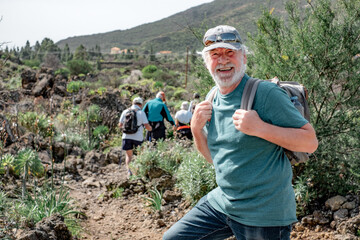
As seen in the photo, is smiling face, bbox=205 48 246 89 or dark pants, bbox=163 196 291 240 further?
dark pants, bbox=163 196 291 240

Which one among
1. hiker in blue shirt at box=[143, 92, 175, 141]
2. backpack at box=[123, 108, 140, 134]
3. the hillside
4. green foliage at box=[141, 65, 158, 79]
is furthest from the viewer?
the hillside

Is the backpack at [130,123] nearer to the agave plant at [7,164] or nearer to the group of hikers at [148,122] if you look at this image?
the group of hikers at [148,122]

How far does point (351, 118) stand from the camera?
394 cm

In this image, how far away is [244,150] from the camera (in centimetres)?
180

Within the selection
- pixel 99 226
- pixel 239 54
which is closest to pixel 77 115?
pixel 99 226

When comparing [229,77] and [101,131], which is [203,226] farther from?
[101,131]

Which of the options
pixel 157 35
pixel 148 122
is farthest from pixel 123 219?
pixel 157 35

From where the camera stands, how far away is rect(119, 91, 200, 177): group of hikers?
6.82 metres

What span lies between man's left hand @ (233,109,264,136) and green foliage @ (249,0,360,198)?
2.35 m

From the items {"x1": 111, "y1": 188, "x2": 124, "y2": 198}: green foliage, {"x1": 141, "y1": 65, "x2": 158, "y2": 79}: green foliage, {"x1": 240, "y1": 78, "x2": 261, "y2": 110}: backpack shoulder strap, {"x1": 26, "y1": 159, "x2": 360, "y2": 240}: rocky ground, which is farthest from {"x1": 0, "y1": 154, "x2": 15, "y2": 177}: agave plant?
{"x1": 141, "y1": 65, "x2": 158, "y2": 79}: green foliage

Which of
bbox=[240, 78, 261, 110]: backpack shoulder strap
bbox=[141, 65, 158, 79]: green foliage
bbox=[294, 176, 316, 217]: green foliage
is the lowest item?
bbox=[294, 176, 316, 217]: green foliage

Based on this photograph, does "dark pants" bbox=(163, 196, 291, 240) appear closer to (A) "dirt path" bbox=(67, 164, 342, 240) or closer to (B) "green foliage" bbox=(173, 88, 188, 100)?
(A) "dirt path" bbox=(67, 164, 342, 240)

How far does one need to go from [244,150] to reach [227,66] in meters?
0.46

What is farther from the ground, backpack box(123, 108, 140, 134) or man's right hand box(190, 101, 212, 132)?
man's right hand box(190, 101, 212, 132)
